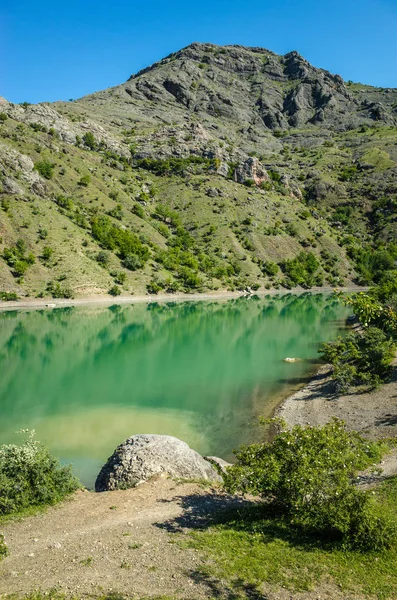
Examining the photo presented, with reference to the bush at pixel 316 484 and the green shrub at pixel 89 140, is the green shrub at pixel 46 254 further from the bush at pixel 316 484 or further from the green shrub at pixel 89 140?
the bush at pixel 316 484

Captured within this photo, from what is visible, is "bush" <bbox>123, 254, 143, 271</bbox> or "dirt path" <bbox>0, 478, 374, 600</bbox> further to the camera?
"bush" <bbox>123, 254, 143, 271</bbox>

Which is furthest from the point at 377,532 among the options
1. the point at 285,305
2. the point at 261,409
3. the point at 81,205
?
the point at 81,205

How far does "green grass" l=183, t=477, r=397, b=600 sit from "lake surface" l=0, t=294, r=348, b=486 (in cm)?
858

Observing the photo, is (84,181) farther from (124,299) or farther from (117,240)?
(124,299)

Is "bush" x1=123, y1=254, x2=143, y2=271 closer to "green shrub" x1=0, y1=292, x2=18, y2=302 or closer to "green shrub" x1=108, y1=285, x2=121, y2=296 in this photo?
"green shrub" x1=108, y1=285, x2=121, y2=296

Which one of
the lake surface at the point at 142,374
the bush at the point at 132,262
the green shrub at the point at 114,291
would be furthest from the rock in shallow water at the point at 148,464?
the bush at the point at 132,262

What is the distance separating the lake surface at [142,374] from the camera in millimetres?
22703

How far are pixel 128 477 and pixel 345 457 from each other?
7.90 metres

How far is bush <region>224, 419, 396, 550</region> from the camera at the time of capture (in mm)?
9172

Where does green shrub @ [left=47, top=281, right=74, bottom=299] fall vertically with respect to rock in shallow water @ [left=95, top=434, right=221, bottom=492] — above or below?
above

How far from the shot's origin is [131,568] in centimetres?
872

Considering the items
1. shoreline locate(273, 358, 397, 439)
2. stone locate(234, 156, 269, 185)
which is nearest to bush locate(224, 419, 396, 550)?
shoreline locate(273, 358, 397, 439)

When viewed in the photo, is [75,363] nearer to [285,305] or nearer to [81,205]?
[285,305]

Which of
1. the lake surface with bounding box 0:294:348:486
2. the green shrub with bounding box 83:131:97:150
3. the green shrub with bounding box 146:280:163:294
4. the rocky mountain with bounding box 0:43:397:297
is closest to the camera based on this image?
the lake surface with bounding box 0:294:348:486
